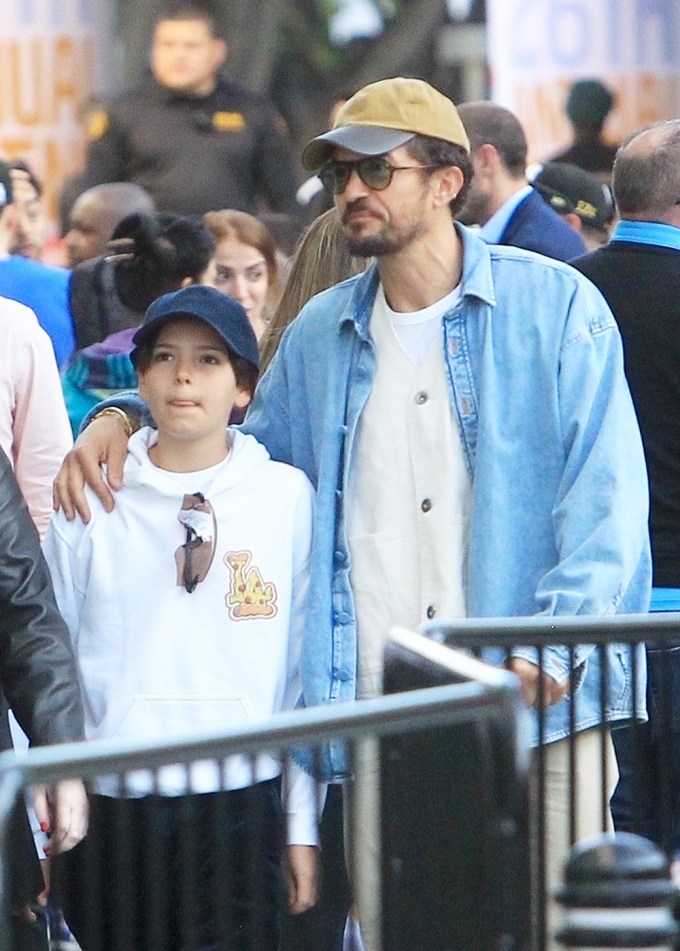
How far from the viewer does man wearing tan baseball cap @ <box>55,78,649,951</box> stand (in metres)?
4.94

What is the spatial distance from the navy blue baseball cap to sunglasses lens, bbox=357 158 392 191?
44 centimetres

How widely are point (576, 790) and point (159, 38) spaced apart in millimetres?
7294

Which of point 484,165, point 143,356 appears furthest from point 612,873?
point 484,165

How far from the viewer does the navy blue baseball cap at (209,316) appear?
5211 millimetres

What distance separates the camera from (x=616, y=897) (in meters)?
3.13

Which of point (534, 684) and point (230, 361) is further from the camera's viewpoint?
point (230, 361)

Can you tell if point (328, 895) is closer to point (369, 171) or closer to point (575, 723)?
point (575, 723)

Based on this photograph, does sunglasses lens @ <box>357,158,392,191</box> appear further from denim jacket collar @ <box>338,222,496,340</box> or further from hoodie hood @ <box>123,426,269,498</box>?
hoodie hood @ <box>123,426,269,498</box>

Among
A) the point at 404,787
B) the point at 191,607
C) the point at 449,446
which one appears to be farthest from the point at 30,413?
the point at 404,787

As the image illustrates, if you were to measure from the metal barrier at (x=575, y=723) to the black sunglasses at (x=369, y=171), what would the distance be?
1.07 meters

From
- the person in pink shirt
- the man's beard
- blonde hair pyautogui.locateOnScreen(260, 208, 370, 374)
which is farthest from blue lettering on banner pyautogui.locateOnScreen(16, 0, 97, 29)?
the man's beard

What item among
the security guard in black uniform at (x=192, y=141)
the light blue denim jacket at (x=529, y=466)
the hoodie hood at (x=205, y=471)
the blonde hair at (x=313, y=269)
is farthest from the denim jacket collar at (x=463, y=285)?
the security guard in black uniform at (x=192, y=141)

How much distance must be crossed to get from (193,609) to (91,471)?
0.40 metres

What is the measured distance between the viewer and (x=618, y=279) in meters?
6.01
